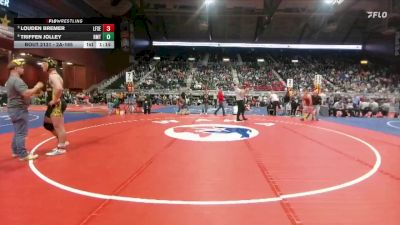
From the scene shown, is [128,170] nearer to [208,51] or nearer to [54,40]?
[54,40]

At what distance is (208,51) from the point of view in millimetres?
45500

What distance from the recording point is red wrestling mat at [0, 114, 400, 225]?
3125mm

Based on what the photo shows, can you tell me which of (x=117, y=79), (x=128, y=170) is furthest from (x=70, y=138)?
(x=117, y=79)

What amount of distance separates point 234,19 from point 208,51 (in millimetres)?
10319

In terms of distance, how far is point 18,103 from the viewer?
5398mm

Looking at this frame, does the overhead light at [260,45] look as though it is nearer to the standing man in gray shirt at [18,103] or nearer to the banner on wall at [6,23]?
the banner on wall at [6,23]

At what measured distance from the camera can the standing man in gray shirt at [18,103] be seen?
5320 millimetres
